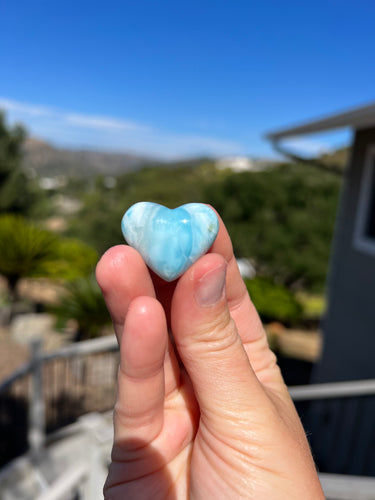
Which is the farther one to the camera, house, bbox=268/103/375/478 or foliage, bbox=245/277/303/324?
foliage, bbox=245/277/303/324

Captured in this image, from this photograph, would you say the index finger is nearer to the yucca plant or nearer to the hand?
the hand

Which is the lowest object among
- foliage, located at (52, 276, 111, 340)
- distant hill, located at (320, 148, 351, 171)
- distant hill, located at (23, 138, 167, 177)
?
foliage, located at (52, 276, 111, 340)

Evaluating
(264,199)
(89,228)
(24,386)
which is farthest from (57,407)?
(89,228)

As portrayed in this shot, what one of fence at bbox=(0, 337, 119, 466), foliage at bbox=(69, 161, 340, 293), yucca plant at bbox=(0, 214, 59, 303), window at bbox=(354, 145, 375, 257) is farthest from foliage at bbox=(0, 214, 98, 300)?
foliage at bbox=(69, 161, 340, 293)

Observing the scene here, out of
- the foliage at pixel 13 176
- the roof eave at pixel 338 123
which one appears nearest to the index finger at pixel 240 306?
the roof eave at pixel 338 123

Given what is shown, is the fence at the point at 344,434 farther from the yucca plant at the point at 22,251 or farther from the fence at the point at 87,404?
the yucca plant at the point at 22,251

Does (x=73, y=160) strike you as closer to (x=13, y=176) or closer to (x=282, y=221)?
(x=13, y=176)

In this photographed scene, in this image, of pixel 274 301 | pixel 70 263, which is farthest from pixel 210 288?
pixel 274 301
